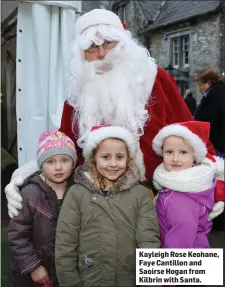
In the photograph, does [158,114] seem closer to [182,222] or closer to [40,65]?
[182,222]

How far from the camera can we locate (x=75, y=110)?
160cm

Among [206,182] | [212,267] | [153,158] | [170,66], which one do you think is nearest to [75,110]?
[153,158]

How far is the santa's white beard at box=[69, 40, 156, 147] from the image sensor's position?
1502mm

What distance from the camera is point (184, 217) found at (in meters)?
1.23

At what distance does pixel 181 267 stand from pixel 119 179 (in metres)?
0.39

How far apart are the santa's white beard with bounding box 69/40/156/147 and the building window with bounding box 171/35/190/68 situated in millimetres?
197

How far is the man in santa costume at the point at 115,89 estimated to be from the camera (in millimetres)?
1512

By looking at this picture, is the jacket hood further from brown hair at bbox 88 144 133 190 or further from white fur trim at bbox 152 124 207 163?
white fur trim at bbox 152 124 207 163

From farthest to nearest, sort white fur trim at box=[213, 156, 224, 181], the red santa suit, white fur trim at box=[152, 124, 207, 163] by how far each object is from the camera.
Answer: the red santa suit < white fur trim at box=[213, 156, 224, 181] < white fur trim at box=[152, 124, 207, 163]

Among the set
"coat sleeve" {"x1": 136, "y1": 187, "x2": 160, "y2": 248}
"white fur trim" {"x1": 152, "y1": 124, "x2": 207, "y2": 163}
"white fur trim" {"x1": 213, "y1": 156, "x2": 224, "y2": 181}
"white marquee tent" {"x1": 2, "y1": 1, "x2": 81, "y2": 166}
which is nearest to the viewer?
"coat sleeve" {"x1": 136, "y1": 187, "x2": 160, "y2": 248}

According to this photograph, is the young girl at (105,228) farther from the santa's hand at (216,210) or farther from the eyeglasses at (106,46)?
the eyeglasses at (106,46)

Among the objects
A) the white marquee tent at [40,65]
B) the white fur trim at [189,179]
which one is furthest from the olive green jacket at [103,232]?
the white marquee tent at [40,65]

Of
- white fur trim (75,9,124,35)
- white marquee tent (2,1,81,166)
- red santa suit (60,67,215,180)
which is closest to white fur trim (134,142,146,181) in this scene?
red santa suit (60,67,215,180)

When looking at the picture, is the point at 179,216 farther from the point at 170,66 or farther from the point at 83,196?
the point at 170,66
